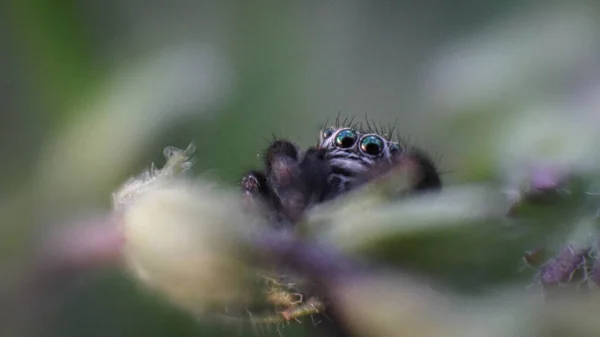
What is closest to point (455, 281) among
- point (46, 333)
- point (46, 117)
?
point (46, 333)

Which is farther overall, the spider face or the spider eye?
the spider eye

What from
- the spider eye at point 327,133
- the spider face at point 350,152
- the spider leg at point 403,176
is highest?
the spider eye at point 327,133

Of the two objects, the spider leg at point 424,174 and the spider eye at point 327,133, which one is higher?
the spider eye at point 327,133

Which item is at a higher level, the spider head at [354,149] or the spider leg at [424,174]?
the spider head at [354,149]

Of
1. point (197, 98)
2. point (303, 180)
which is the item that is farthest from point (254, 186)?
point (197, 98)

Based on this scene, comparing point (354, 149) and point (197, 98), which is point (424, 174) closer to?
point (354, 149)

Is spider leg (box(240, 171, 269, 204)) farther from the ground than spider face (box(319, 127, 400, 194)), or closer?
closer

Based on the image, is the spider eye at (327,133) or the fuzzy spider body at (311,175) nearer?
the fuzzy spider body at (311,175)
